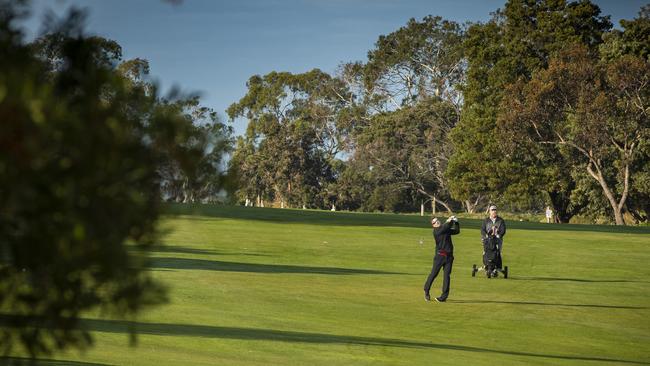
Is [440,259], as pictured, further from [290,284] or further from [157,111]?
[157,111]

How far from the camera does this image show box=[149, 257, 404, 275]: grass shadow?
100ft

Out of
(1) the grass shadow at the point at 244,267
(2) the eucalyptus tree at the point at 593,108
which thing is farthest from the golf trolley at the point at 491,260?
(2) the eucalyptus tree at the point at 593,108

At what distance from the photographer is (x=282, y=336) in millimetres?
17250

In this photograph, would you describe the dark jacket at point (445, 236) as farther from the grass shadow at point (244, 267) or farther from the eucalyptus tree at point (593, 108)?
the eucalyptus tree at point (593, 108)

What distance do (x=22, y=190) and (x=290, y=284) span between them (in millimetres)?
24058

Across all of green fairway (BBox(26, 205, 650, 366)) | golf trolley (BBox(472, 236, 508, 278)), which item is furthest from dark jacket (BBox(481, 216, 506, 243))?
green fairway (BBox(26, 205, 650, 366))

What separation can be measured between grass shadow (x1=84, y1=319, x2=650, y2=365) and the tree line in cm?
3517

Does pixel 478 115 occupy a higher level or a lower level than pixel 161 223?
higher

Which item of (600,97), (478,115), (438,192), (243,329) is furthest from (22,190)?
(438,192)

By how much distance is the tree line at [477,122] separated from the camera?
228 feet

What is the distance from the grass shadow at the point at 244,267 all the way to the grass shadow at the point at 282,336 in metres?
12.0

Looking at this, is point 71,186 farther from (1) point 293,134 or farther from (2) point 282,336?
(1) point 293,134

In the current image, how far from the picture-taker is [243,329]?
58.4 feet

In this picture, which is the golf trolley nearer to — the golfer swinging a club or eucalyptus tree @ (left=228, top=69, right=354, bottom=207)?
the golfer swinging a club
